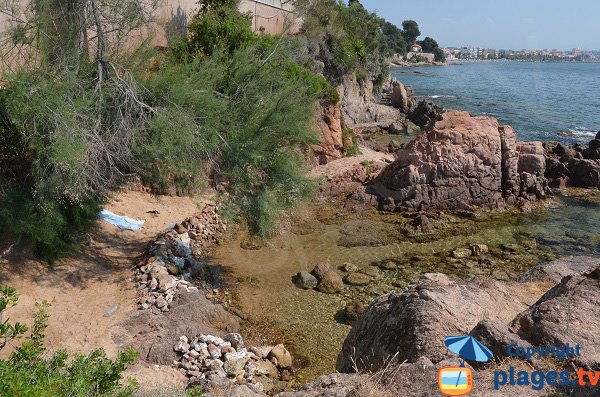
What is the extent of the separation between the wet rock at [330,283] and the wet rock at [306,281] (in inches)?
6.2

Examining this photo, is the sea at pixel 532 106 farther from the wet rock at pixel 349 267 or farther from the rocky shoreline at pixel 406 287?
the wet rock at pixel 349 267

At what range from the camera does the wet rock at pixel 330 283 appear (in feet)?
41.0

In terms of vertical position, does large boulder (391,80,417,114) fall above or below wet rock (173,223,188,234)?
above

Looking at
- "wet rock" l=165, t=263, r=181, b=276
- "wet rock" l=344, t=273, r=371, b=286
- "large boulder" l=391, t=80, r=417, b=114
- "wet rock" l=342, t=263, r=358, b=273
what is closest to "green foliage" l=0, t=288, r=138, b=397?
"wet rock" l=165, t=263, r=181, b=276

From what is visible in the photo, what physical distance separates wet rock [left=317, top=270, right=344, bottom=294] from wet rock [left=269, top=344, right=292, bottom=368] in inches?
116

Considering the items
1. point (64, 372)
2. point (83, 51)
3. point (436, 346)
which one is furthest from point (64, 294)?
point (436, 346)

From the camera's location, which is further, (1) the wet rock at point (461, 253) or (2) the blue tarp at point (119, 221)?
(1) the wet rock at point (461, 253)

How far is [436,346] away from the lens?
6.04m

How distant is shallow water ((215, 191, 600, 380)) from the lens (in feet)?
36.3

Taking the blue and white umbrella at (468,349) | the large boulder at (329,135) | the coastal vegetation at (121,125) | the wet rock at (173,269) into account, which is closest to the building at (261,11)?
the large boulder at (329,135)

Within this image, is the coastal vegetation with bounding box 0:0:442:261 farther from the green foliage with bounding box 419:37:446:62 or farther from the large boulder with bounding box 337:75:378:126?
the green foliage with bounding box 419:37:446:62

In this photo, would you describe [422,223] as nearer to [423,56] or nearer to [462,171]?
[462,171]

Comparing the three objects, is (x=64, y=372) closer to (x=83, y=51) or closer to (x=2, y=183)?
(x=2, y=183)

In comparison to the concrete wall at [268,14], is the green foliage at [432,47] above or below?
above
